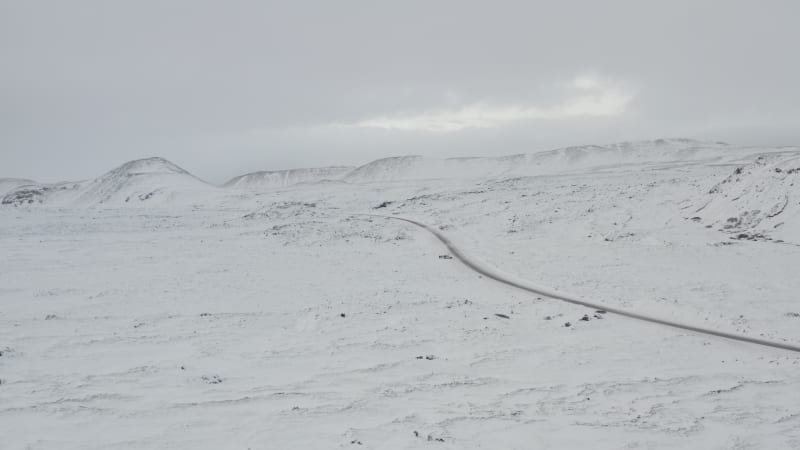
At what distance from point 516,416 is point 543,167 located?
154 metres

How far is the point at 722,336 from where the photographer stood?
17.1 metres

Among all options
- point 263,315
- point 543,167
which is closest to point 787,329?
point 263,315

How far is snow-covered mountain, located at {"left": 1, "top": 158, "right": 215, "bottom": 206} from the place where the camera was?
12155cm

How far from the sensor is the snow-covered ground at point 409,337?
435 inches

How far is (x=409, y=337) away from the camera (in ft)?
56.5

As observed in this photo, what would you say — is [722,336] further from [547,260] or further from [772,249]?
[772,249]

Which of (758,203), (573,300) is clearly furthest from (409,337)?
(758,203)

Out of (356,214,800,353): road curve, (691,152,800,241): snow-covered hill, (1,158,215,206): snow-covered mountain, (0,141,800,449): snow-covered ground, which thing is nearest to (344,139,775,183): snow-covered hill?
(1,158,215,206): snow-covered mountain

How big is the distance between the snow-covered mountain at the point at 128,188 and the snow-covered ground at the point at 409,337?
86.5 m

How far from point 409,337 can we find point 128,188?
139130mm

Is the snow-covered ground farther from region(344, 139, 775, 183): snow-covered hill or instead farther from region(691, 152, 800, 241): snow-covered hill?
region(344, 139, 775, 183): snow-covered hill

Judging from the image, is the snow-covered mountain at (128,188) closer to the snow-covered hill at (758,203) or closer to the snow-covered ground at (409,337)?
the snow-covered ground at (409,337)

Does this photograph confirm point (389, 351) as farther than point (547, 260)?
No

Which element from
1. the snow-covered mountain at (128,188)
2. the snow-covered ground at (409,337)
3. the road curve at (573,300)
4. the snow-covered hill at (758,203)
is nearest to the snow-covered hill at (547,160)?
the snow-covered mountain at (128,188)
